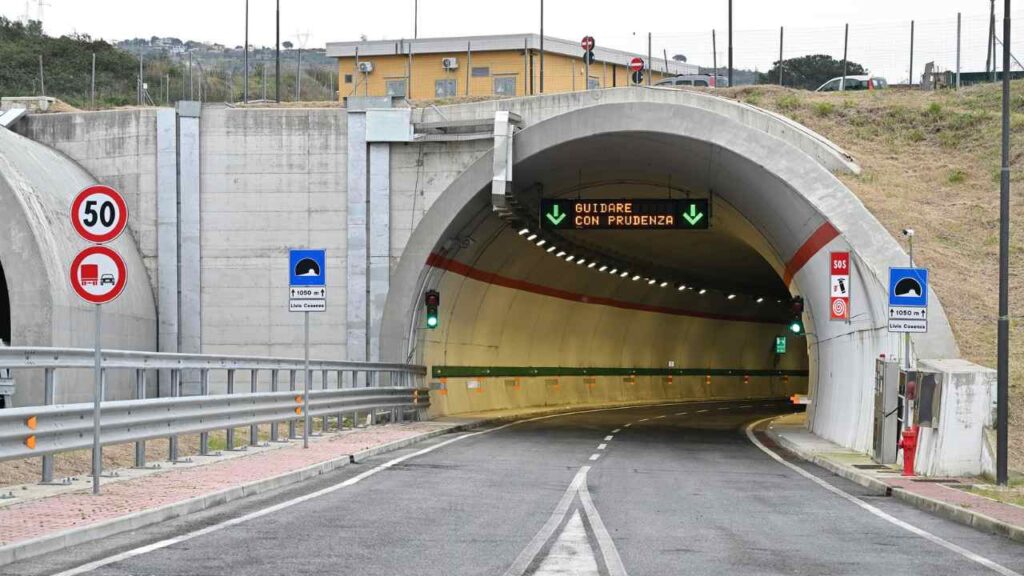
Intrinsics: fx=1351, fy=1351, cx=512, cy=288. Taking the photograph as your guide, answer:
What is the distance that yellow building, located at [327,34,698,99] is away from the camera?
203 ft

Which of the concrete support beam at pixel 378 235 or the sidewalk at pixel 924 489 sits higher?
the concrete support beam at pixel 378 235

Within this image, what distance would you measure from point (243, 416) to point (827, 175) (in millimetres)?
12873

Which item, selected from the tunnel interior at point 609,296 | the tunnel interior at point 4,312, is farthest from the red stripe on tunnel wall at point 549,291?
the tunnel interior at point 4,312

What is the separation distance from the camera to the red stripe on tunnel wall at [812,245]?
26.8 metres

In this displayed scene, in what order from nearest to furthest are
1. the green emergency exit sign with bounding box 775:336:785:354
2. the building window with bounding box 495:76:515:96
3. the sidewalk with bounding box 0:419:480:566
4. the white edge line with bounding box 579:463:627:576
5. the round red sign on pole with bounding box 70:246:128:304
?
the white edge line with bounding box 579:463:627:576
the sidewalk with bounding box 0:419:480:566
the round red sign on pole with bounding box 70:246:128:304
the building window with bounding box 495:76:515:96
the green emergency exit sign with bounding box 775:336:785:354

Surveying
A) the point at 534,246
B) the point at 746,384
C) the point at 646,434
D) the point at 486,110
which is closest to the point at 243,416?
the point at 646,434

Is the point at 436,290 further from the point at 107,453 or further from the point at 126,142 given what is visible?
the point at 107,453

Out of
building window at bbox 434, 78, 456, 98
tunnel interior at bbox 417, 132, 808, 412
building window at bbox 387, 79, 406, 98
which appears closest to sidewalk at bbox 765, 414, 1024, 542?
tunnel interior at bbox 417, 132, 808, 412

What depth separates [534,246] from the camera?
40312 millimetres

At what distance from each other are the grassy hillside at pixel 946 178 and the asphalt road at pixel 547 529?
679cm

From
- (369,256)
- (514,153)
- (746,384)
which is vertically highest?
(514,153)

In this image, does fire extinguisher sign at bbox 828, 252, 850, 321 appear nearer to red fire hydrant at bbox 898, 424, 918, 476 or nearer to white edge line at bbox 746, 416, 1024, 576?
white edge line at bbox 746, 416, 1024, 576

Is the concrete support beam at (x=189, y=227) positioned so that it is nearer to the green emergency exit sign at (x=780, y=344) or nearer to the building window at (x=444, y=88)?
the building window at (x=444, y=88)

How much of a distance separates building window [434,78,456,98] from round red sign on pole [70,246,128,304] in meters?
48.6
